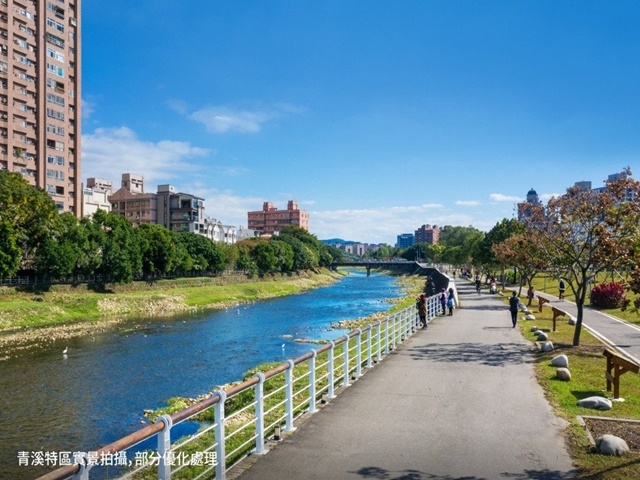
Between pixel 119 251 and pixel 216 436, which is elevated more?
pixel 119 251

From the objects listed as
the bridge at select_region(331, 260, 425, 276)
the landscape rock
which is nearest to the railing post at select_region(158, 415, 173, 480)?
the landscape rock

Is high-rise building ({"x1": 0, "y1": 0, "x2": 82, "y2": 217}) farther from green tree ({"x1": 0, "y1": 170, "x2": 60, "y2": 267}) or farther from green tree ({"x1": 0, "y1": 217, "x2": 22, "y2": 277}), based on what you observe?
green tree ({"x1": 0, "y1": 217, "x2": 22, "y2": 277})

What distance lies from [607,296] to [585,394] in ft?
87.3

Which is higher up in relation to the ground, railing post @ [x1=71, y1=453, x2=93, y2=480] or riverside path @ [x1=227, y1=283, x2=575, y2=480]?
railing post @ [x1=71, y1=453, x2=93, y2=480]

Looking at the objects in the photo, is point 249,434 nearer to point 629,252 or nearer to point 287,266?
point 629,252

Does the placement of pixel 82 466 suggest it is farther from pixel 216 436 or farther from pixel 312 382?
pixel 312 382

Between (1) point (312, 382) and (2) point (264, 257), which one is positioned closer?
(1) point (312, 382)

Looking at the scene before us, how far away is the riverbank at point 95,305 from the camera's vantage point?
130ft

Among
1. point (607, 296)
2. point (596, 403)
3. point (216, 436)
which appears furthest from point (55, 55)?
point (596, 403)

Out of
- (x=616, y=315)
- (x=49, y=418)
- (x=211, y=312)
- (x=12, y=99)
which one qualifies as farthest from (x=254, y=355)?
(x=12, y=99)

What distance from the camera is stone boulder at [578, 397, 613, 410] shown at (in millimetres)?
11453

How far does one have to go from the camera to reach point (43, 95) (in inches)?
2835

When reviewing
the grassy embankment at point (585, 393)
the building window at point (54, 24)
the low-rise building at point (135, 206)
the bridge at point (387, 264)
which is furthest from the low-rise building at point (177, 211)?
the grassy embankment at point (585, 393)

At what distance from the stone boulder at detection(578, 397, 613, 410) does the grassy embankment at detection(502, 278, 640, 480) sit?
15cm
